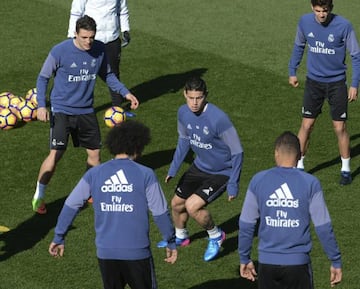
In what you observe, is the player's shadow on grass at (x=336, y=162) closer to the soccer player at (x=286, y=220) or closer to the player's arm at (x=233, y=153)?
the player's arm at (x=233, y=153)

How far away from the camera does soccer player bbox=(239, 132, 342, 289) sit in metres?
9.55

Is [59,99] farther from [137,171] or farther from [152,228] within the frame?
[137,171]

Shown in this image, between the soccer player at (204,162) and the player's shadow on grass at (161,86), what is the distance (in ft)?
21.2

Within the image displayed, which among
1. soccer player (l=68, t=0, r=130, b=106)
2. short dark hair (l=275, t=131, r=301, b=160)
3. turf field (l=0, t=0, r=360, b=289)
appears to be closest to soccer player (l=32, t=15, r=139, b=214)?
turf field (l=0, t=0, r=360, b=289)

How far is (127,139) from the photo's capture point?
982 centimetres

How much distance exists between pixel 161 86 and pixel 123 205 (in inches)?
420

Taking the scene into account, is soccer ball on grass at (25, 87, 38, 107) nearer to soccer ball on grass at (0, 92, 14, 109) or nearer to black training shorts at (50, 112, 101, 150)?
soccer ball on grass at (0, 92, 14, 109)

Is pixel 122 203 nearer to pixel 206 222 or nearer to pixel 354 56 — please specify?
pixel 206 222

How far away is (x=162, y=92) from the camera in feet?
65.3

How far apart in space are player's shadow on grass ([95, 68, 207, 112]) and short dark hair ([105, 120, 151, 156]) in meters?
9.32

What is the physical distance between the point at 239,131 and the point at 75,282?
623cm

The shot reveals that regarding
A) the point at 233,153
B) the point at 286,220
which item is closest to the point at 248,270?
the point at 286,220

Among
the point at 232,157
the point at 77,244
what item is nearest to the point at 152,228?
A: the point at 77,244

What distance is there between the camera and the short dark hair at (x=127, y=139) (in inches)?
386
